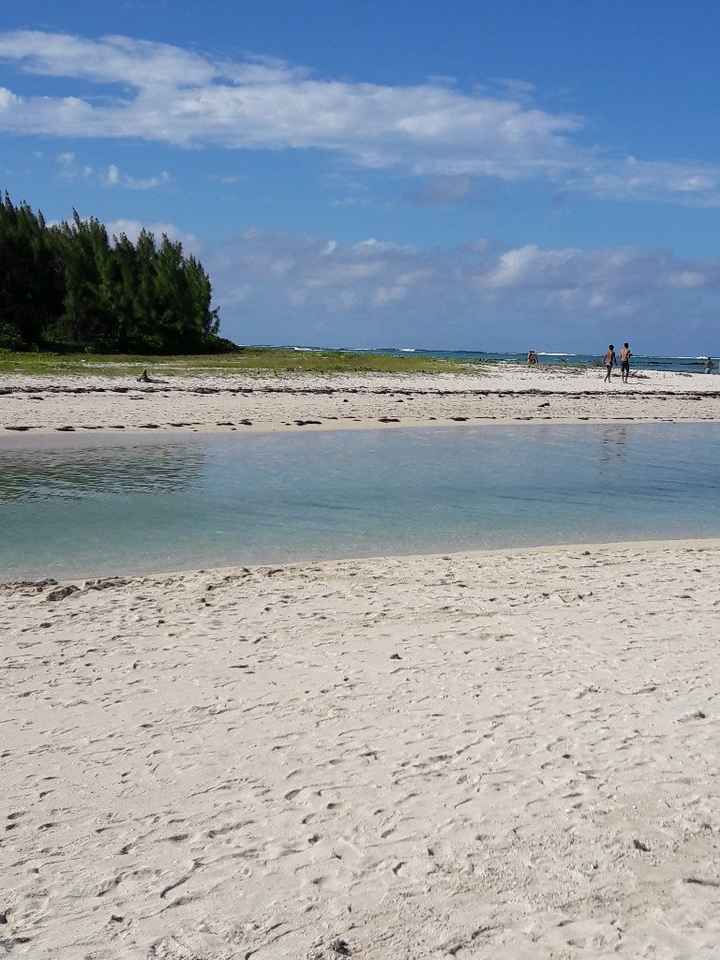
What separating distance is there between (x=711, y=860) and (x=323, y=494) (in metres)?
12.6

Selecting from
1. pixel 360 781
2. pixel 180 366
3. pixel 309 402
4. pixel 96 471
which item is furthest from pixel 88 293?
pixel 360 781

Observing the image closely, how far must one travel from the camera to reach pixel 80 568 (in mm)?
10992

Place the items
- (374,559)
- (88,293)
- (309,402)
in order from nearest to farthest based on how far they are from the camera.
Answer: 1. (374,559)
2. (309,402)
3. (88,293)

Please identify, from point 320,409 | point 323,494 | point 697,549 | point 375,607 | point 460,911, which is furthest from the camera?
point 320,409

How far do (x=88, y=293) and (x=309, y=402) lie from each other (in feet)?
114

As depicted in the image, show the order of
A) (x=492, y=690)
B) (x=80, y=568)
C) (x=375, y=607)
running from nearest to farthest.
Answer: (x=492, y=690) → (x=375, y=607) → (x=80, y=568)

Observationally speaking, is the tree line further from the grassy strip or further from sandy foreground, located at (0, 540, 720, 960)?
sandy foreground, located at (0, 540, 720, 960)

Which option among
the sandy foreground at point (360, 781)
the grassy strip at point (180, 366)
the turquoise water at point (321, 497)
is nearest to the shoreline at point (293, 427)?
the turquoise water at point (321, 497)

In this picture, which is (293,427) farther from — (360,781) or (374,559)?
(360,781)

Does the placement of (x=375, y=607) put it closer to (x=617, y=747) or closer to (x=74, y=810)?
(x=617, y=747)

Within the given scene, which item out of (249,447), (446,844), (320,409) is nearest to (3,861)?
(446,844)

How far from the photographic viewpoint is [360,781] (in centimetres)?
523

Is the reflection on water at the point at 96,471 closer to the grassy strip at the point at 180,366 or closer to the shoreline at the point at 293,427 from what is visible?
the shoreline at the point at 293,427

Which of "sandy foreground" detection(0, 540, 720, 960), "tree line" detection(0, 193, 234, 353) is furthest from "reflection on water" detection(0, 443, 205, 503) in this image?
"tree line" detection(0, 193, 234, 353)
